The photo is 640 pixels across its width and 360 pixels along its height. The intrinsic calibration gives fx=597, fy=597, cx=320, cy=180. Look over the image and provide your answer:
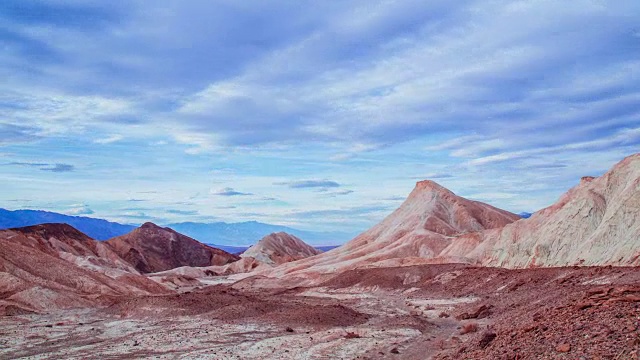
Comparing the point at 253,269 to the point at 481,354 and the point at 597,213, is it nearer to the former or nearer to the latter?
the point at 597,213

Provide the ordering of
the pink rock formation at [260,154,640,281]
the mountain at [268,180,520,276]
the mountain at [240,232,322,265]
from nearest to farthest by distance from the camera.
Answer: the pink rock formation at [260,154,640,281]
the mountain at [268,180,520,276]
the mountain at [240,232,322,265]

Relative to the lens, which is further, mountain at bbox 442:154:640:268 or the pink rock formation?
the pink rock formation

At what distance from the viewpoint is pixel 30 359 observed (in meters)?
23.6

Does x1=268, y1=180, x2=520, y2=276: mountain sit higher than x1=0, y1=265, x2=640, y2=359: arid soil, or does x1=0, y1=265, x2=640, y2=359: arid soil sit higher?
x1=268, y1=180, x2=520, y2=276: mountain

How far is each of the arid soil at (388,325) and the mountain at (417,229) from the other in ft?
106

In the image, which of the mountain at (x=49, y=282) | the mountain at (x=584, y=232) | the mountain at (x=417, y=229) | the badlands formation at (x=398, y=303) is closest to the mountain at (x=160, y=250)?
the badlands formation at (x=398, y=303)

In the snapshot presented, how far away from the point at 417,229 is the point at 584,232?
146ft

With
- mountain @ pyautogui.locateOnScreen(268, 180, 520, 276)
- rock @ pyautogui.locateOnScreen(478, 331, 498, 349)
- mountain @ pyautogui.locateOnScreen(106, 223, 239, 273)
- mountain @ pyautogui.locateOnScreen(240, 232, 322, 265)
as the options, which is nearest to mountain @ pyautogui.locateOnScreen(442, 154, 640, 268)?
mountain @ pyautogui.locateOnScreen(268, 180, 520, 276)

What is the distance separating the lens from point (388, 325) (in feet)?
97.7

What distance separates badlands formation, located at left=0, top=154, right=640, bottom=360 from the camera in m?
16.5

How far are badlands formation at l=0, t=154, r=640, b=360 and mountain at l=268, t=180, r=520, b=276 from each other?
1.91 ft

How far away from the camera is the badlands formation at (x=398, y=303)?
16.5 metres

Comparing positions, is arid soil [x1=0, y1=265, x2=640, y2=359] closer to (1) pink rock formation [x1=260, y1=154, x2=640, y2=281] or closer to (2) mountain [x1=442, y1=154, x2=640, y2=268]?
(2) mountain [x1=442, y1=154, x2=640, y2=268]

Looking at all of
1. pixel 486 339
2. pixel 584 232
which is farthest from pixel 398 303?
pixel 486 339
